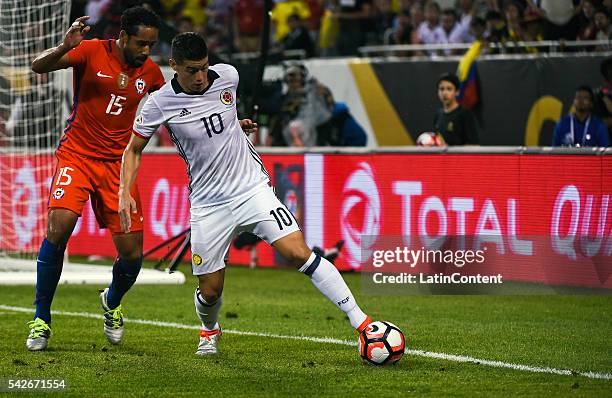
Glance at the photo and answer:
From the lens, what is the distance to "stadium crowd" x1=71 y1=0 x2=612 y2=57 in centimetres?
1569

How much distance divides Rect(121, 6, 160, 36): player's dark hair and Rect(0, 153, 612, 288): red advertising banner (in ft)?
15.4

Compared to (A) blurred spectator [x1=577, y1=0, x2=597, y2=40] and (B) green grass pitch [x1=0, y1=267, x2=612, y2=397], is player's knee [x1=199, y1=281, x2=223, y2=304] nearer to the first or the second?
(B) green grass pitch [x1=0, y1=267, x2=612, y2=397]

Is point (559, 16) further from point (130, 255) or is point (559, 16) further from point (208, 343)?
point (208, 343)

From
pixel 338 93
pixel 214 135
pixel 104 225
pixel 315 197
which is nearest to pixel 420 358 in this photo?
pixel 214 135

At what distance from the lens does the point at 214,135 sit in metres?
8.27

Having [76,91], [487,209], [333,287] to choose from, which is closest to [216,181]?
[333,287]

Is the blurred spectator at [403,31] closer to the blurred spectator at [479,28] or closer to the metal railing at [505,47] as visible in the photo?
the metal railing at [505,47]

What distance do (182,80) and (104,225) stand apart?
174 centimetres

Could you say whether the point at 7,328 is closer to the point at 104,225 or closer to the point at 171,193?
the point at 104,225

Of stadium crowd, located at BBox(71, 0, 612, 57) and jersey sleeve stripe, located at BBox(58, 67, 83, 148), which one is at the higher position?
jersey sleeve stripe, located at BBox(58, 67, 83, 148)

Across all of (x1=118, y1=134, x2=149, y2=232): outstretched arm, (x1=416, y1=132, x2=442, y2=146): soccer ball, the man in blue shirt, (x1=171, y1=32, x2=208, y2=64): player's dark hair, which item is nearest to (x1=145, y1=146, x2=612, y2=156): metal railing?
(x1=416, y1=132, x2=442, y2=146): soccer ball

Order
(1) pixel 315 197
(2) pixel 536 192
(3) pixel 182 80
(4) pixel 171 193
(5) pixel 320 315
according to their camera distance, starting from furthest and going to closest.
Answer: (4) pixel 171 193 → (1) pixel 315 197 → (2) pixel 536 192 → (5) pixel 320 315 → (3) pixel 182 80

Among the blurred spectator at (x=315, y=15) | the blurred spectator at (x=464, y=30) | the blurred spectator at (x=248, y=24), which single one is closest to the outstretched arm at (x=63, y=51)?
the blurred spectator at (x=464, y=30)

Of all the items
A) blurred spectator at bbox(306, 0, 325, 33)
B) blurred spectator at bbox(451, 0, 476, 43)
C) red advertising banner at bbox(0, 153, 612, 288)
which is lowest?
red advertising banner at bbox(0, 153, 612, 288)
